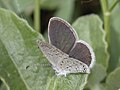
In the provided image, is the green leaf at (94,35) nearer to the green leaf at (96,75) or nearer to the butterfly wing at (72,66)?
the green leaf at (96,75)

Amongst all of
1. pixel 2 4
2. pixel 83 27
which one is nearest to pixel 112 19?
pixel 83 27

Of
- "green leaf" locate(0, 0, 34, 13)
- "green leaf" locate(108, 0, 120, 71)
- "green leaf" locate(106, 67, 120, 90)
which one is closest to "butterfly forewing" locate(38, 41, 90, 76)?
"green leaf" locate(106, 67, 120, 90)

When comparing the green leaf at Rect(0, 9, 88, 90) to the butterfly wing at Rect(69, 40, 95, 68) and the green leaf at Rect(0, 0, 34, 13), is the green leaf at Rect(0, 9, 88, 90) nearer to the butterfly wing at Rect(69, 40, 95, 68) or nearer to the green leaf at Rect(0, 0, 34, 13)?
the butterfly wing at Rect(69, 40, 95, 68)

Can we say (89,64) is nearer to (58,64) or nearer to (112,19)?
(58,64)

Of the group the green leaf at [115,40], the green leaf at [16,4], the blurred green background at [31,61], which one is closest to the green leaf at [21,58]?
the blurred green background at [31,61]

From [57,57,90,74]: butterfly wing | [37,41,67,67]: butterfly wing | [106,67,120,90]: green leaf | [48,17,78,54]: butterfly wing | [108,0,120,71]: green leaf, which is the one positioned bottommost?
[108,0,120,71]: green leaf

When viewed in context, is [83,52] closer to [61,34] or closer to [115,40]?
[61,34]

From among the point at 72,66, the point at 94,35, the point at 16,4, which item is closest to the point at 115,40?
the point at 94,35
